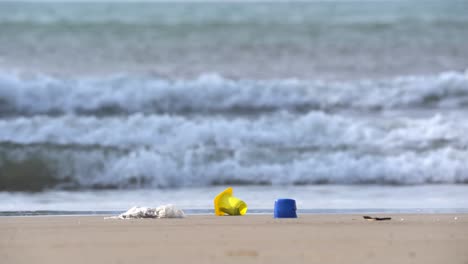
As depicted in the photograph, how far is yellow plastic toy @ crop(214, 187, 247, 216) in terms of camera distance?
332 inches

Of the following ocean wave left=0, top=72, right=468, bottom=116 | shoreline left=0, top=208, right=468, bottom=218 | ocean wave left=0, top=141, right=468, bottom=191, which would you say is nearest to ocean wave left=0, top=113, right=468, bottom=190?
ocean wave left=0, top=141, right=468, bottom=191

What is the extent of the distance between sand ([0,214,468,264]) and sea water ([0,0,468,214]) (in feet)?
5.22

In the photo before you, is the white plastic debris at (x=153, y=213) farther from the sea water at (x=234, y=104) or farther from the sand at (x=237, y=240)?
the sea water at (x=234, y=104)

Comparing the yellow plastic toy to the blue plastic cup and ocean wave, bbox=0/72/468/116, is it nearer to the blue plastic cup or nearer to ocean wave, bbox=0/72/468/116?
the blue plastic cup

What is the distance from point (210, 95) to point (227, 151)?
3.95m

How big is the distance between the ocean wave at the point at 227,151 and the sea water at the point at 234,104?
0.09 ft

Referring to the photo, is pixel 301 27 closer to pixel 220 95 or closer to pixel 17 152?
pixel 220 95

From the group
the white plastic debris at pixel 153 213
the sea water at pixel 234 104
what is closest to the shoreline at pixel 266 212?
the sea water at pixel 234 104

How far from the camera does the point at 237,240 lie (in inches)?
258

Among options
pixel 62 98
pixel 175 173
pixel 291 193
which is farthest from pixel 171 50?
pixel 291 193

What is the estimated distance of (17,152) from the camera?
13.0 meters

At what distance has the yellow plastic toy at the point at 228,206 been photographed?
27.6 feet

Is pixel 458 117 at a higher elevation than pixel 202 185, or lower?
higher

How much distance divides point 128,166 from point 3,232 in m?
5.26
